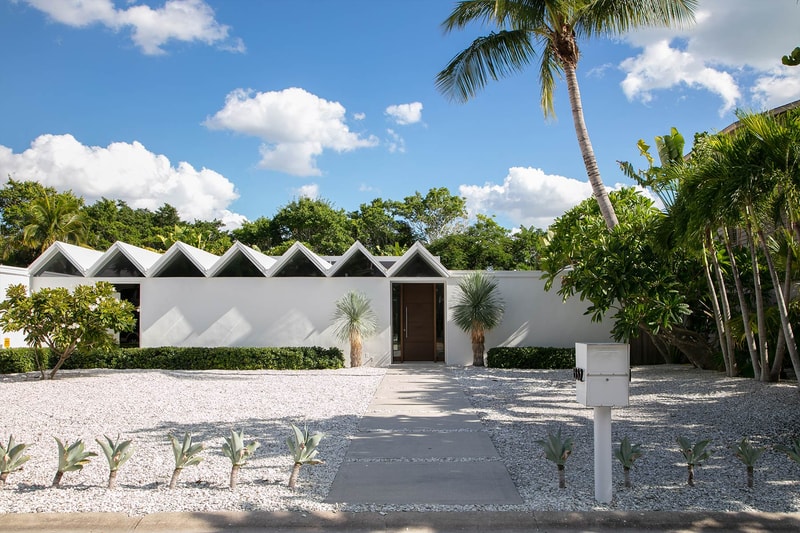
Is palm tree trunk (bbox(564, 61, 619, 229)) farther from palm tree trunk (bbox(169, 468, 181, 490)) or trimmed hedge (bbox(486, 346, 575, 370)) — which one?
palm tree trunk (bbox(169, 468, 181, 490))

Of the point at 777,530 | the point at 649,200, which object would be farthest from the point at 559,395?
the point at 777,530

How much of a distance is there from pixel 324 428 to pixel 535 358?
8021mm

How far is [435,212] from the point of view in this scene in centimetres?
3888

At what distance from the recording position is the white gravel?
15.2ft

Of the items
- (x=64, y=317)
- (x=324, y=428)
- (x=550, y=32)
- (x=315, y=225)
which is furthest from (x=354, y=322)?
(x=315, y=225)

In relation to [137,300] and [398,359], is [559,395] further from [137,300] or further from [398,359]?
[137,300]

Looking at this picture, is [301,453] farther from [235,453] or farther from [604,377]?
[604,377]

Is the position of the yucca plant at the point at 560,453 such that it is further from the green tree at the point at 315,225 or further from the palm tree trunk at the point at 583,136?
the green tree at the point at 315,225

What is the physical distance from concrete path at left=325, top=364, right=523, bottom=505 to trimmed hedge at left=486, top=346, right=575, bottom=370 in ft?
15.8

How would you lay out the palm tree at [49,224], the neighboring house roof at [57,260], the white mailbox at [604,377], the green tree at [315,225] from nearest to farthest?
the white mailbox at [604,377] → the neighboring house roof at [57,260] → the palm tree at [49,224] → the green tree at [315,225]

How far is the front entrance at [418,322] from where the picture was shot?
53.2 feet

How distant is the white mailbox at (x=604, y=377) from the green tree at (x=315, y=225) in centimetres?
3165

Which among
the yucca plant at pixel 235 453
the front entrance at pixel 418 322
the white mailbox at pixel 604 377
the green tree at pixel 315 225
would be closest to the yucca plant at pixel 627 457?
the white mailbox at pixel 604 377

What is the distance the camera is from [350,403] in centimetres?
947
